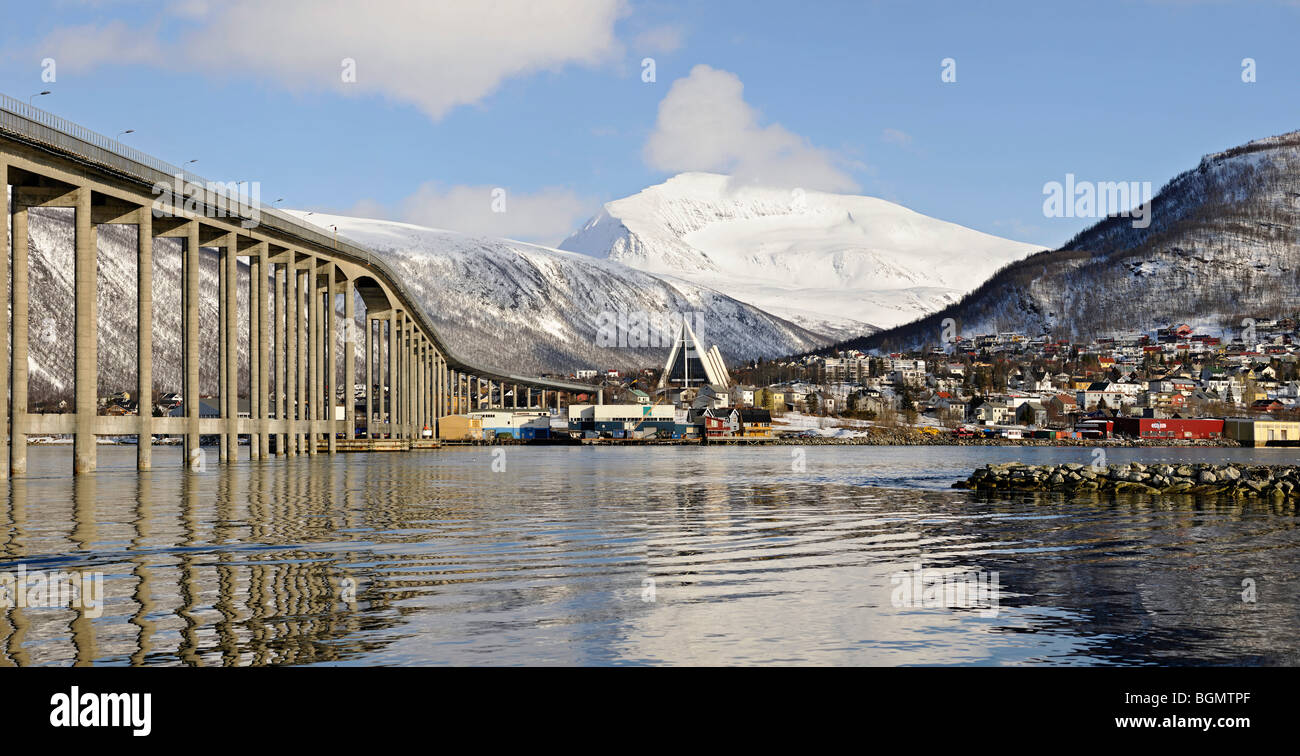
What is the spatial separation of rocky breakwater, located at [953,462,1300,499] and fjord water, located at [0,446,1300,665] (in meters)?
8.86

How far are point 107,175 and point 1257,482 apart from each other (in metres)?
58.1

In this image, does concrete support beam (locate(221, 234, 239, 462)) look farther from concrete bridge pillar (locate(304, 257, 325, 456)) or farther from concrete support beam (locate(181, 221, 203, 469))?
concrete bridge pillar (locate(304, 257, 325, 456))

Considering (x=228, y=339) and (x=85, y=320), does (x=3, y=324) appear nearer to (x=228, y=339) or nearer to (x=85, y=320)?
(x=85, y=320)

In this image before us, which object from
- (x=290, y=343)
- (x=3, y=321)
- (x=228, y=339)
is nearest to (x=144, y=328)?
(x=3, y=321)

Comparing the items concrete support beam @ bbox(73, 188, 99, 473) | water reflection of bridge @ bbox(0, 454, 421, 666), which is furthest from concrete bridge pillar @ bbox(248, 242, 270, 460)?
water reflection of bridge @ bbox(0, 454, 421, 666)

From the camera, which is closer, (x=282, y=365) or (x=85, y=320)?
(x=85, y=320)

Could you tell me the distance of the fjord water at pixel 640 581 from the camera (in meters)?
14.5

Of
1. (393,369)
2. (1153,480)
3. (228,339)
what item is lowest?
(1153,480)

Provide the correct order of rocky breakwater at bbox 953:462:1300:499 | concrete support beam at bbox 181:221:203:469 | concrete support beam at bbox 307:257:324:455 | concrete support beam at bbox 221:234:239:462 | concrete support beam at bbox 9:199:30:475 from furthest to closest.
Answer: concrete support beam at bbox 307:257:324:455
concrete support beam at bbox 221:234:239:462
concrete support beam at bbox 181:221:203:469
concrete support beam at bbox 9:199:30:475
rocky breakwater at bbox 953:462:1300:499

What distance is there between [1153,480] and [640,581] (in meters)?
41.9

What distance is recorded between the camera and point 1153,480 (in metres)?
55.9

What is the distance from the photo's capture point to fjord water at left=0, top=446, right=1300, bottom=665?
47.5 ft
